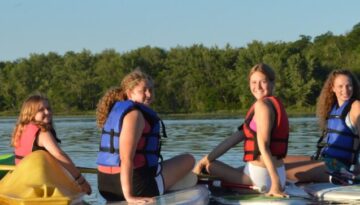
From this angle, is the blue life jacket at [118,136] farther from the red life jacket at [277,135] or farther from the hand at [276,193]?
the hand at [276,193]

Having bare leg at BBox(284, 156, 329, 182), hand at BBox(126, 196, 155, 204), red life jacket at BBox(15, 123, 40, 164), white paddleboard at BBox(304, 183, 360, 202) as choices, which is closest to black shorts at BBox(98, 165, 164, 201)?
hand at BBox(126, 196, 155, 204)

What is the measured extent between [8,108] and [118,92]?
56466mm

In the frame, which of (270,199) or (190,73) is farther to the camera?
(190,73)

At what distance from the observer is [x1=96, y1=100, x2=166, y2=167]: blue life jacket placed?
193 inches

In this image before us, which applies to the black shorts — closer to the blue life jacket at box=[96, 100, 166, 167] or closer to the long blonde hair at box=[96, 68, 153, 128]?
the blue life jacket at box=[96, 100, 166, 167]

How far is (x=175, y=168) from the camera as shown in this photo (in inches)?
212

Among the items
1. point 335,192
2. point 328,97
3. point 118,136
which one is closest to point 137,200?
point 118,136

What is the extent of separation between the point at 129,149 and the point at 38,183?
0.75 meters

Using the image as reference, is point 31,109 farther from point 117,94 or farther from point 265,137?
point 265,137

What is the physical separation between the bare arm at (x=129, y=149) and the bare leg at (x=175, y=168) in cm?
57

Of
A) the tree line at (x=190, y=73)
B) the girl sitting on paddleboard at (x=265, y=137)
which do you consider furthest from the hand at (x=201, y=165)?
A: the tree line at (x=190, y=73)

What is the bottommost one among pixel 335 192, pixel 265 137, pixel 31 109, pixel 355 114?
pixel 335 192

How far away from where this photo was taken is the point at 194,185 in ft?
18.3

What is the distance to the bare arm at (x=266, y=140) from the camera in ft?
16.9
